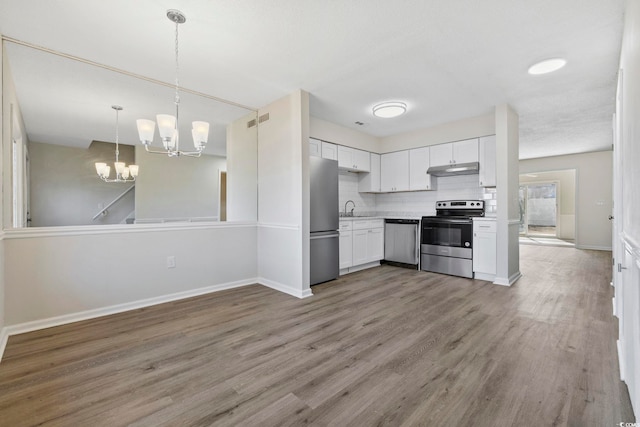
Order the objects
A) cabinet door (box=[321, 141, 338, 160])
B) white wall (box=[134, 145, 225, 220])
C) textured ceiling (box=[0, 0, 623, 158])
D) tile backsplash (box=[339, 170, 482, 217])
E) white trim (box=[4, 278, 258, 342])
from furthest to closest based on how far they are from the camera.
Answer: tile backsplash (box=[339, 170, 482, 217]) → cabinet door (box=[321, 141, 338, 160]) → white wall (box=[134, 145, 225, 220]) → white trim (box=[4, 278, 258, 342]) → textured ceiling (box=[0, 0, 623, 158])

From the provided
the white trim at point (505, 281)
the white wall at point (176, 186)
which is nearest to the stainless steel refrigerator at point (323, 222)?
the white wall at point (176, 186)

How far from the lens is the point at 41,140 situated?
270cm

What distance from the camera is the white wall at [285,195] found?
11.5 ft

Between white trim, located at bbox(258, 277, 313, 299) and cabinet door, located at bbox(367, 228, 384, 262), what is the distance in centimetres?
180

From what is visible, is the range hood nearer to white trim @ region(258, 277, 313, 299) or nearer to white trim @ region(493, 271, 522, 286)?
white trim @ region(493, 271, 522, 286)

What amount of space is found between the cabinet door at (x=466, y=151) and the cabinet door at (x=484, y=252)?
1196mm

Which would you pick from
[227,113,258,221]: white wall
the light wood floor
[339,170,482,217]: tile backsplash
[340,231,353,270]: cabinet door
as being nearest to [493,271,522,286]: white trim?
the light wood floor

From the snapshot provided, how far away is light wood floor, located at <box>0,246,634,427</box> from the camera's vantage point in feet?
4.95

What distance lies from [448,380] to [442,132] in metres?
4.11

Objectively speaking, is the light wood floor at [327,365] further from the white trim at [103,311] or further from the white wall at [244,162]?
the white wall at [244,162]

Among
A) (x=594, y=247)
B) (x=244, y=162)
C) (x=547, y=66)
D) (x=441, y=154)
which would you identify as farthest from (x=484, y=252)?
(x=594, y=247)

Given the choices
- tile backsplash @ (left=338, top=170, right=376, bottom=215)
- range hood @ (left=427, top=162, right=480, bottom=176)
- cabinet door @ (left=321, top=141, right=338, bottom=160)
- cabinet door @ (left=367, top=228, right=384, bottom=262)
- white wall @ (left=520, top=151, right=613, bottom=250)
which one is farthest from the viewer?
white wall @ (left=520, top=151, right=613, bottom=250)

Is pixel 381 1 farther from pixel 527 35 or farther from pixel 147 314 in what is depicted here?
pixel 147 314

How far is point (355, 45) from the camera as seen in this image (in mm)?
2545
